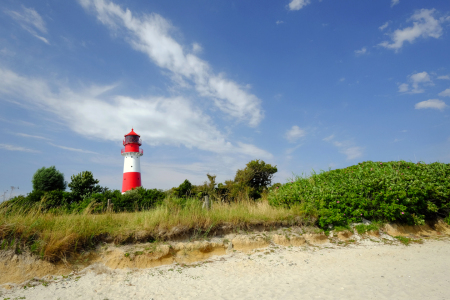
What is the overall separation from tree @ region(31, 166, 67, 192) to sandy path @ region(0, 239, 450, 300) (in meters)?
25.3

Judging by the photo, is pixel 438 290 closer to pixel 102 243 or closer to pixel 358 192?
pixel 358 192

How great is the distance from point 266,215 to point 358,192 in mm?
3879

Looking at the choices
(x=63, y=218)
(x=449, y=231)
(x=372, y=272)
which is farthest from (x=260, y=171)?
(x=63, y=218)

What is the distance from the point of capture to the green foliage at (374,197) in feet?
30.5

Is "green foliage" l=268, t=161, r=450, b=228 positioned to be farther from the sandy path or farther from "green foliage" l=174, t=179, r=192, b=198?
"green foliage" l=174, t=179, r=192, b=198

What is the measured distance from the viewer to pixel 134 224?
7.22 metres

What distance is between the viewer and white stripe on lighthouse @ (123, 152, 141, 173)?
98.8 feet

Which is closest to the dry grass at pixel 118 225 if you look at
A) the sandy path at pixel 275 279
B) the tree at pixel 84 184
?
the sandy path at pixel 275 279

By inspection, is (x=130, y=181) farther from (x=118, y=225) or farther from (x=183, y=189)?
(x=118, y=225)

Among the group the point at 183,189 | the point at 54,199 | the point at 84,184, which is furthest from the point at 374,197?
the point at 84,184

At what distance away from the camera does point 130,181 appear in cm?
2955

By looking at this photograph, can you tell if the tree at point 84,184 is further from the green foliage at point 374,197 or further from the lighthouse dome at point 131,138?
the green foliage at point 374,197

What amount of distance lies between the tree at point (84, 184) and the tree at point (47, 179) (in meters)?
3.03

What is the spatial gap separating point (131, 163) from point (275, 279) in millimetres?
27444
